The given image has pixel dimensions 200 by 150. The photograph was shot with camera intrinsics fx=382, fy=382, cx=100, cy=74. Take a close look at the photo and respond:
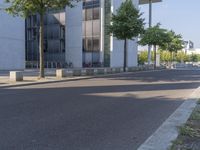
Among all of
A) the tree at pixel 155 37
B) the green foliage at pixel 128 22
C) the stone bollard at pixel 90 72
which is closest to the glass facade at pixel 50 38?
the tree at pixel 155 37

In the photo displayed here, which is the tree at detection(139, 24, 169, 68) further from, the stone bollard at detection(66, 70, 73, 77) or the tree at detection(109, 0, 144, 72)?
the stone bollard at detection(66, 70, 73, 77)

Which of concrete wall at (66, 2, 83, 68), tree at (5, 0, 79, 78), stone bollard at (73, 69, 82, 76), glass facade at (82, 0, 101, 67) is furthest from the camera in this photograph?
glass facade at (82, 0, 101, 67)

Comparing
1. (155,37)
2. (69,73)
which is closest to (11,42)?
(69,73)

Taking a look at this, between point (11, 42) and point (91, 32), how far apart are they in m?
21.1

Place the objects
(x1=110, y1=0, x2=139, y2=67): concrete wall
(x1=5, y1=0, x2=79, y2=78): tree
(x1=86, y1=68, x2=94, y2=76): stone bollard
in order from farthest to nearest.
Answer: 1. (x1=110, y1=0, x2=139, y2=67): concrete wall
2. (x1=86, y1=68, x2=94, y2=76): stone bollard
3. (x1=5, y1=0, x2=79, y2=78): tree

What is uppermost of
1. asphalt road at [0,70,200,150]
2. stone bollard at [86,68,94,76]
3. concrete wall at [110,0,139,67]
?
concrete wall at [110,0,139,67]

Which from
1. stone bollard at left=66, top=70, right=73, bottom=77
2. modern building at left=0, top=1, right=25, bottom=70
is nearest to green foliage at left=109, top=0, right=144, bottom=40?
modern building at left=0, top=1, right=25, bottom=70

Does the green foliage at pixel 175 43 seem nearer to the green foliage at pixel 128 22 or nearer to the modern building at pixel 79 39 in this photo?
the modern building at pixel 79 39

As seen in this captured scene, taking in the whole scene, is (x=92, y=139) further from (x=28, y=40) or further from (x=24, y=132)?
(x=28, y=40)

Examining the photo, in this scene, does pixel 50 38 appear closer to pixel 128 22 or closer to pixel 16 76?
pixel 128 22

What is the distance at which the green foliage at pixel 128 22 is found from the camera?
1582 inches

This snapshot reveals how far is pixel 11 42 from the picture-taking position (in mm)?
40000

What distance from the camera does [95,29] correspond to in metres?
58.7

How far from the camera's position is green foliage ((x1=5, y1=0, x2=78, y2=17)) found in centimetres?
2578
